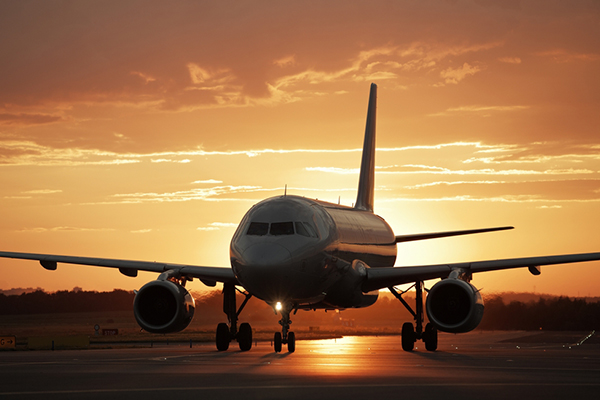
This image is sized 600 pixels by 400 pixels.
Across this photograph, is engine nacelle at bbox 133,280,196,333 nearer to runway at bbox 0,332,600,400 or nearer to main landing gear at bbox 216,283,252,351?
main landing gear at bbox 216,283,252,351

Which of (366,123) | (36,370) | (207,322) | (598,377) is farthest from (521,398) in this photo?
(207,322)

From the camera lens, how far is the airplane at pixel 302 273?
24531 mm

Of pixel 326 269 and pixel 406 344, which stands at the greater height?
pixel 326 269

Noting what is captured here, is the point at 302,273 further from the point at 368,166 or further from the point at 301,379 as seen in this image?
the point at 368,166

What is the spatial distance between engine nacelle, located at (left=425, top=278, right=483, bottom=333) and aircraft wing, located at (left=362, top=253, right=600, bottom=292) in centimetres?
172

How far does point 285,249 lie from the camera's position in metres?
24.3

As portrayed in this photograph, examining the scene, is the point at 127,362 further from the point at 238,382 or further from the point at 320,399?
the point at 320,399

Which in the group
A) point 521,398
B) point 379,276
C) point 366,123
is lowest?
point 521,398

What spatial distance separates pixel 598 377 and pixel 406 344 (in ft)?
46.1

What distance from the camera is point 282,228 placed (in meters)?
25.2

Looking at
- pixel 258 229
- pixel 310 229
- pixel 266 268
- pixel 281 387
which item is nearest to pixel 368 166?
pixel 310 229

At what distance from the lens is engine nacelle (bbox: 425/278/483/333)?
26.7 metres

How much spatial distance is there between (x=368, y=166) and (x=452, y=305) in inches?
714

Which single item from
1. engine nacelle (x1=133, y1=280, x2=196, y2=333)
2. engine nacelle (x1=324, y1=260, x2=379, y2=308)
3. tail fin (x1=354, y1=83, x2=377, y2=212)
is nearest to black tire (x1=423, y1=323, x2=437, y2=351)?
engine nacelle (x1=324, y1=260, x2=379, y2=308)
